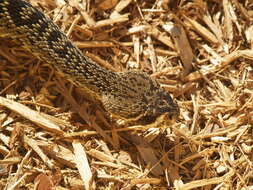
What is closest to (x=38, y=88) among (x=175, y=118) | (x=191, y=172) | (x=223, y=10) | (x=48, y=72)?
(x=48, y=72)

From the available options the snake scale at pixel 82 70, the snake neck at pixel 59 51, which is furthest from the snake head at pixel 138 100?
the snake neck at pixel 59 51

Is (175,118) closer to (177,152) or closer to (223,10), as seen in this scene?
(177,152)

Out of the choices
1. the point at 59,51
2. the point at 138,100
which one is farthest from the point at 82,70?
the point at 138,100

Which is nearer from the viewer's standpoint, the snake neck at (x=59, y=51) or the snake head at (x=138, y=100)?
the snake head at (x=138, y=100)

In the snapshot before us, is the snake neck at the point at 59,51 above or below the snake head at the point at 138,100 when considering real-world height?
above

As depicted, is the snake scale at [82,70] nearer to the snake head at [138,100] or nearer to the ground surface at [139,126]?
the snake head at [138,100]

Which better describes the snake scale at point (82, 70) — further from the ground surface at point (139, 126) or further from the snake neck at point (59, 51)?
the ground surface at point (139, 126)

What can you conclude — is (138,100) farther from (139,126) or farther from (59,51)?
(59,51)
